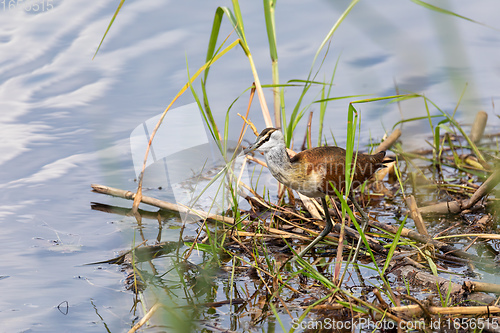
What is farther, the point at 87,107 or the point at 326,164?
the point at 87,107

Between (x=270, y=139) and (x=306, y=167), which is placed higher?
(x=270, y=139)

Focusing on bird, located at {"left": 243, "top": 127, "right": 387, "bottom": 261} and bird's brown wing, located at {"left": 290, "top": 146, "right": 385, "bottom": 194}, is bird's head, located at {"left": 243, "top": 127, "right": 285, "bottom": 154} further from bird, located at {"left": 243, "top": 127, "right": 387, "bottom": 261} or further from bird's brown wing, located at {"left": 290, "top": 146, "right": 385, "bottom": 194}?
bird's brown wing, located at {"left": 290, "top": 146, "right": 385, "bottom": 194}

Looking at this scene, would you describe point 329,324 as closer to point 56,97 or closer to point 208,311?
point 208,311

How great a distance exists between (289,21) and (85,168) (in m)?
4.11

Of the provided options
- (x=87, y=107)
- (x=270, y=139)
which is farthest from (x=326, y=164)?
(x=87, y=107)

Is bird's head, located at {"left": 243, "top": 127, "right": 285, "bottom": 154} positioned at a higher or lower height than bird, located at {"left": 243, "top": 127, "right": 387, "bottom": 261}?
higher

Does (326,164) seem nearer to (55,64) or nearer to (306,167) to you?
(306,167)

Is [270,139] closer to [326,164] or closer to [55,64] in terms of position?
[326,164]

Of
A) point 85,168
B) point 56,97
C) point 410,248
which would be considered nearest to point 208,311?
point 410,248

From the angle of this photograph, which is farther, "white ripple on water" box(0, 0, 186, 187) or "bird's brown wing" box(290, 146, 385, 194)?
"white ripple on water" box(0, 0, 186, 187)

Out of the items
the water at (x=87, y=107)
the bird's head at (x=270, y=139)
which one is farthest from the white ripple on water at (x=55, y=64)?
the bird's head at (x=270, y=139)

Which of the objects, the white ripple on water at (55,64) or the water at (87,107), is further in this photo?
the white ripple on water at (55,64)

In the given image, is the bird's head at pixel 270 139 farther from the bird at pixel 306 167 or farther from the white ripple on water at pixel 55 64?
the white ripple on water at pixel 55 64

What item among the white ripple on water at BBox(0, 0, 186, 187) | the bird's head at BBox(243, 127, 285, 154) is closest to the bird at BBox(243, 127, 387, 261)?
the bird's head at BBox(243, 127, 285, 154)
